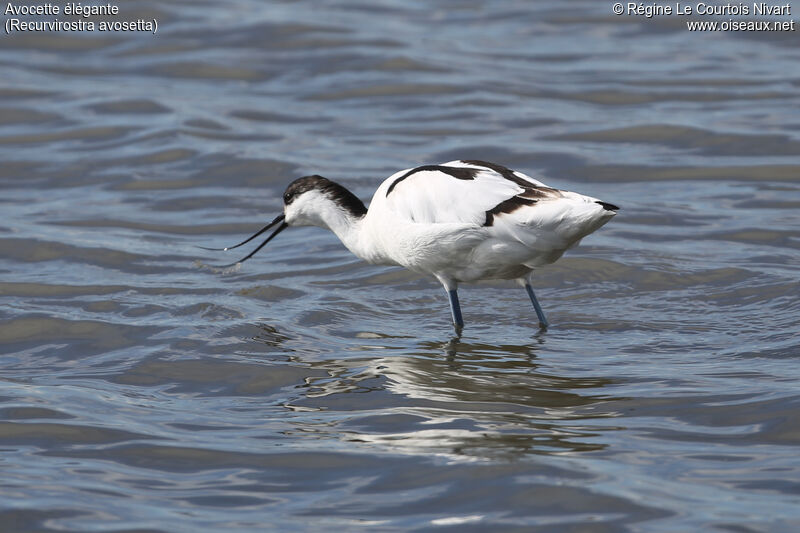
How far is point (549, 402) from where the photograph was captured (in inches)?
223

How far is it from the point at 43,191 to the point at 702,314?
6144 millimetres

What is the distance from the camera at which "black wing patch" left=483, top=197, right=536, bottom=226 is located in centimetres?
634

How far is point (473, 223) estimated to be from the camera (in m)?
6.50

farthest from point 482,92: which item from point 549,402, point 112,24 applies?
point 549,402

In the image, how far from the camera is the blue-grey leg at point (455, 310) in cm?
708

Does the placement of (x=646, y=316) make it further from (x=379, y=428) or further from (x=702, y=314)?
(x=379, y=428)

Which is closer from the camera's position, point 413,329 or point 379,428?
point 379,428

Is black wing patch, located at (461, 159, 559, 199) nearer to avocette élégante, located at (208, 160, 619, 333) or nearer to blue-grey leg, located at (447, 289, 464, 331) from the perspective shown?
avocette élégante, located at (208, 160, 619, 333)

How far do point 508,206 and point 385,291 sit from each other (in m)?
2.00

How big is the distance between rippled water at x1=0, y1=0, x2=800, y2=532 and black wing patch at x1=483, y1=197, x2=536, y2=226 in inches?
30.3

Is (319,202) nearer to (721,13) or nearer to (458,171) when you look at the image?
(458,171)

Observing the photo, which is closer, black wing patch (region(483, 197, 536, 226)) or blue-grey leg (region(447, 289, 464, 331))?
black wing patch (region(483, 197, 536, 226))

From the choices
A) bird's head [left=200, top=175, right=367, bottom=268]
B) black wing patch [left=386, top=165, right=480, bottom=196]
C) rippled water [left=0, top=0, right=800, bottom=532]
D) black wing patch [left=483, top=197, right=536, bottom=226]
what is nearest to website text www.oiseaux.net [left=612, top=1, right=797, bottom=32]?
rippled water [left=0, top=0, right=800, bottom=532]


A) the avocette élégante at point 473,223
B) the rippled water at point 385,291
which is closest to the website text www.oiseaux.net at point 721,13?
the rippled water at point 385,291
